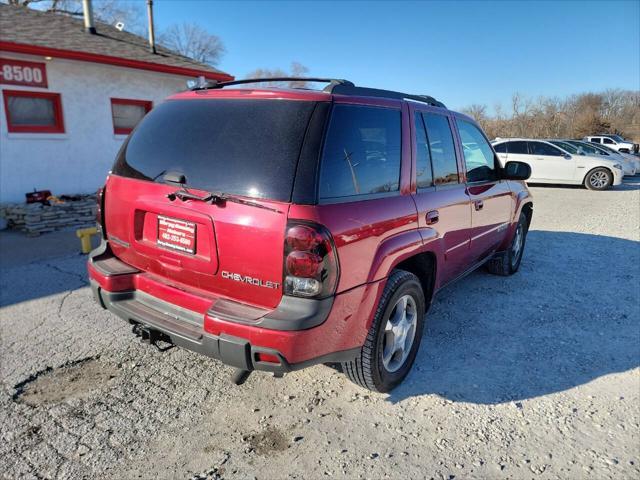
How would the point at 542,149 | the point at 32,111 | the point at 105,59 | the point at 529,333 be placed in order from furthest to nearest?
the point at 542,149 < the point at 105,59 < the point at 32,111 < the point at 529,333

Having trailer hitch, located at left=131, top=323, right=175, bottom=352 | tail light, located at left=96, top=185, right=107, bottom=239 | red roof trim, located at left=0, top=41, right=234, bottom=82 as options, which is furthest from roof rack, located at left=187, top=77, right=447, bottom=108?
red roof trim, located at left=0, top=41, right=234, bottom=82

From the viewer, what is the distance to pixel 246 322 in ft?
7.33

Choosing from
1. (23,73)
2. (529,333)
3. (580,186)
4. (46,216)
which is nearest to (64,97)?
(23,73)

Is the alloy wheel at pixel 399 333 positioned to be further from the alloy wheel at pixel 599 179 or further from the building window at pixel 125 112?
the alloy wheel at pixel 599 179

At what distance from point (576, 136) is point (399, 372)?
39937mm

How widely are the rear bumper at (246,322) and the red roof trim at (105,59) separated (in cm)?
765

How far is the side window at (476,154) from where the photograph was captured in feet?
13.3

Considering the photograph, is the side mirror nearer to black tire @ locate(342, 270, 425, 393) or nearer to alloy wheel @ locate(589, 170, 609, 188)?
black tire @ locate(342, 270, 425, 393)

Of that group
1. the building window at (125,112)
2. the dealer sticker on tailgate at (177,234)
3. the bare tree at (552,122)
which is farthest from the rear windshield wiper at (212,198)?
the bare tree at (552,122)

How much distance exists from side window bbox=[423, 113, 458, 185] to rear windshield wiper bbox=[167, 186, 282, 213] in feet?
5.52

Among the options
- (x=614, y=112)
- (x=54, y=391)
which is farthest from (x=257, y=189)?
(x=614, y=112)

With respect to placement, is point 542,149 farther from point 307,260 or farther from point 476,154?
point 307,260

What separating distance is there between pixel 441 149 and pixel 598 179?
559 inches

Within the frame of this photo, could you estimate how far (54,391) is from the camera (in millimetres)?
2914
